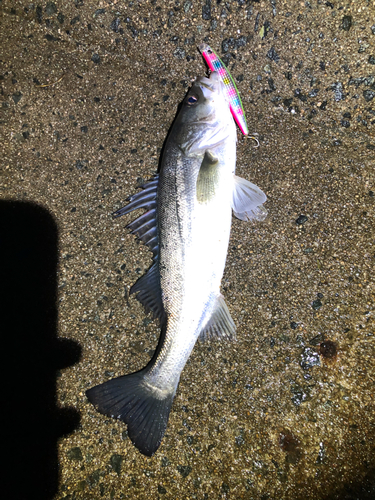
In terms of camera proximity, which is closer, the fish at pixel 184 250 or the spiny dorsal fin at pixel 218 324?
the fish at pixel 184 250

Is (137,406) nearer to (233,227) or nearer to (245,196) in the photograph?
(233,227)

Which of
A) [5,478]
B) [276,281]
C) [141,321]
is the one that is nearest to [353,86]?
[276,281]

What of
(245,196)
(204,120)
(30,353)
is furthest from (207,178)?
(30,353)

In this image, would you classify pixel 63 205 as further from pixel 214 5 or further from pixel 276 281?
pixel 214 5

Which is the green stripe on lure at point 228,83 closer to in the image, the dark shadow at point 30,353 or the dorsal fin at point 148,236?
the dorsal fin at point 148,236

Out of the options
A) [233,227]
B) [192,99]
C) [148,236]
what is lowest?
[148,236]

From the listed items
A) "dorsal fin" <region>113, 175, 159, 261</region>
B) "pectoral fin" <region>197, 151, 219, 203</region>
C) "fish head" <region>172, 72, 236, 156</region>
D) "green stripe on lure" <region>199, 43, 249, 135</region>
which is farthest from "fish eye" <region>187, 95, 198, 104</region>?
"dorsal fin" <region>113, 175, 159, 261</region>

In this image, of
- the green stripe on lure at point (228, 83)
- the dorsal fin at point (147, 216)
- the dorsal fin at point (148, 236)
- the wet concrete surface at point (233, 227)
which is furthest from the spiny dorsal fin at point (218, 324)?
the green stripe on lure at point (228, 83)
